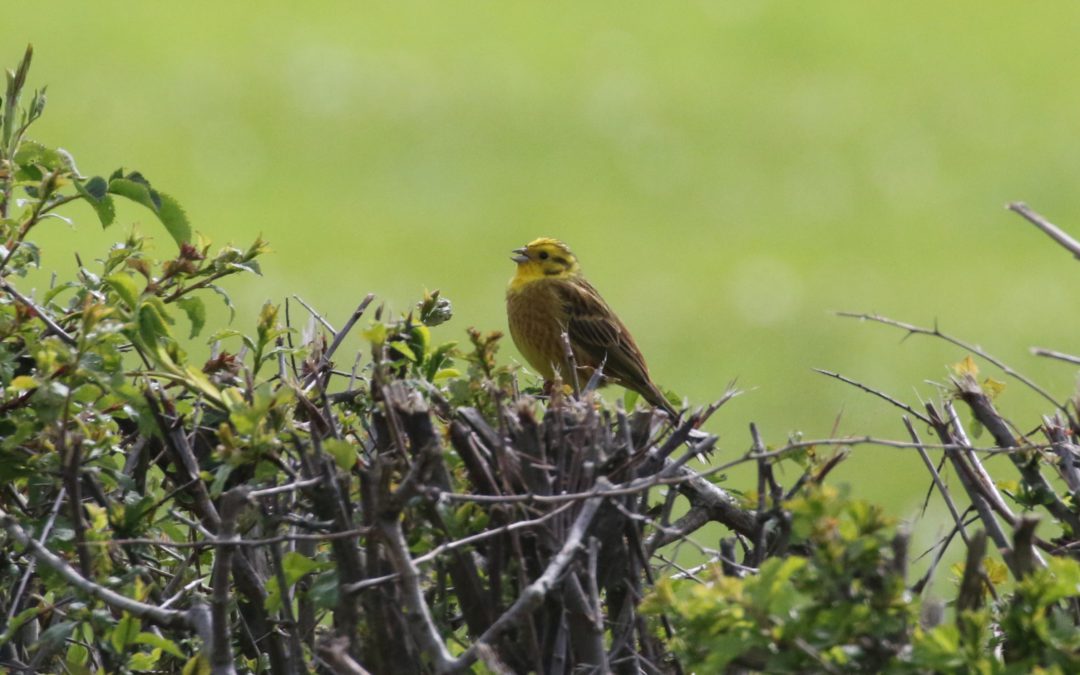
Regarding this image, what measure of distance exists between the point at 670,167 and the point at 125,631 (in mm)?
13192

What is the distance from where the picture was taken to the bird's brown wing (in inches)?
232

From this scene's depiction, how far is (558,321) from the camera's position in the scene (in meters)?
5.90

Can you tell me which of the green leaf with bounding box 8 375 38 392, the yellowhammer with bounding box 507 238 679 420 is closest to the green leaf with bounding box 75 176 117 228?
the green leaf with bounding box 8 375 38 392

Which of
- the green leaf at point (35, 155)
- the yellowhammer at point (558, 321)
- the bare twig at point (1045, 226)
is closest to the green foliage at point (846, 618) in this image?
the bare twig at point (1045, 226)

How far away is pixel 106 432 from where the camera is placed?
229 centimetres

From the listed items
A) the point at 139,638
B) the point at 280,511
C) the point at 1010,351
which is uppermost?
the point at 1010,351

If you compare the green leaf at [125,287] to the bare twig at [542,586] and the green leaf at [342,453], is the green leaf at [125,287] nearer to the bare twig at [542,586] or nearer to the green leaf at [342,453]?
the green leaf at [342,453]

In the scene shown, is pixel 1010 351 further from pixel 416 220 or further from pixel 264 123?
pixel 264 123

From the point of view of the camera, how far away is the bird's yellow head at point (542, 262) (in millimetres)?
6215

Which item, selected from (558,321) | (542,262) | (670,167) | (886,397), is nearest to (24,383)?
(886,397)

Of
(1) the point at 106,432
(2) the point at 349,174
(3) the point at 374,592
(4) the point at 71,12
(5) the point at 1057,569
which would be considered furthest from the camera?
(4) the point at 71,12

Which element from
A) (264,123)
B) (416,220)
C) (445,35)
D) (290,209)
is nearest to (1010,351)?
(416,220)

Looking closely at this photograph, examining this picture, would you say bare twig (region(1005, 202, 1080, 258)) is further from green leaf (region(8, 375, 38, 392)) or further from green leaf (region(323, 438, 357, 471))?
green leaf (region(8, 375, 38, 392))

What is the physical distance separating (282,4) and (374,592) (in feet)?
55.5
